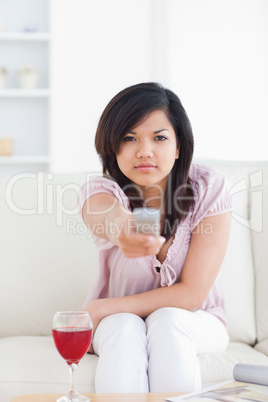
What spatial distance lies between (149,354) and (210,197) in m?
0.57

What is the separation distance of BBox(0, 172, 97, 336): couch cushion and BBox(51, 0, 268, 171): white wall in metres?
2.08

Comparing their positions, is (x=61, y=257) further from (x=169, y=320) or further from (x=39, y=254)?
(x=169, y=320)

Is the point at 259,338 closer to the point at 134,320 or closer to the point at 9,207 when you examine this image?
the point at 134,320

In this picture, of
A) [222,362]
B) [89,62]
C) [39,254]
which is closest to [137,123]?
[39,254]

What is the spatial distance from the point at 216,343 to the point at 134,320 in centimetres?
33

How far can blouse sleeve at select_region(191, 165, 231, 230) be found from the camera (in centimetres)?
168

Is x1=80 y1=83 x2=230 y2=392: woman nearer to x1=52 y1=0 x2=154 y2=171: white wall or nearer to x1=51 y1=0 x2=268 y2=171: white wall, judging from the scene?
x1=51 y1=0 x2=268 y2=171: white wall

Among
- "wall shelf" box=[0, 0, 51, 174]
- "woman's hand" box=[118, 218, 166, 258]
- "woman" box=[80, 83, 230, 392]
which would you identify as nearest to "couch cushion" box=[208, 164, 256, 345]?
"woman" box=[80, 83, 230, 392]

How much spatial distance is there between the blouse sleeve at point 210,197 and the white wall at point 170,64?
6.88 ft

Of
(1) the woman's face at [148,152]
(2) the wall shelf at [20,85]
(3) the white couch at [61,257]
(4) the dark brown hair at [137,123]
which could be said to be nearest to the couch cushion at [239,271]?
(3) the white couch at [61,257]

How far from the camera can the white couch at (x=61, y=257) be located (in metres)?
1.88

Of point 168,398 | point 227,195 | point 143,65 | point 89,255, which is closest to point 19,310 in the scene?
point 89,255

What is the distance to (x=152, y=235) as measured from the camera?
103 cm

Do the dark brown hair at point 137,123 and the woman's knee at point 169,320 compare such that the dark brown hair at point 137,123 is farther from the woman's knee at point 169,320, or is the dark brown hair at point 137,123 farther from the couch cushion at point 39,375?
the couch cushion at point 39,375
